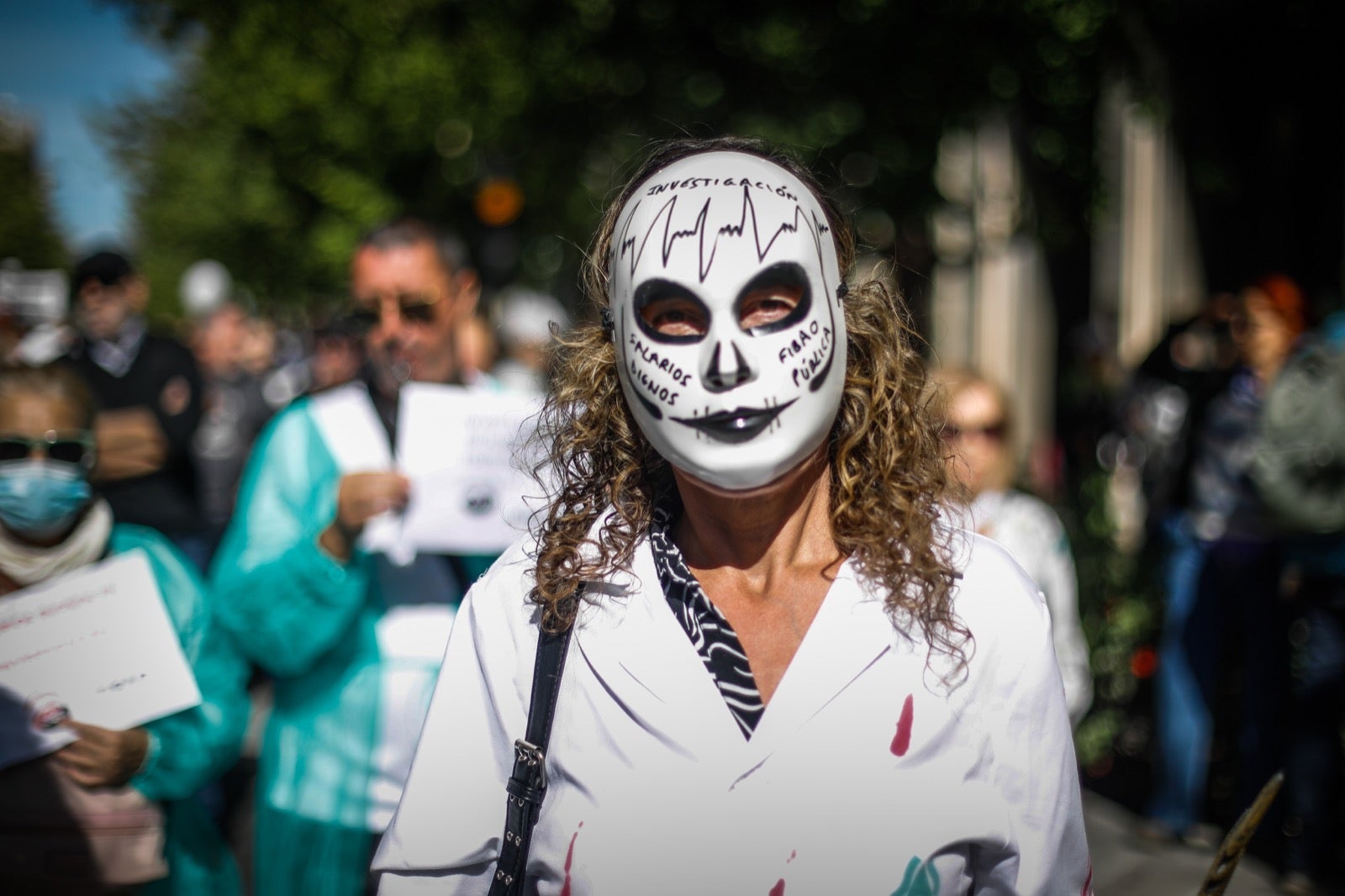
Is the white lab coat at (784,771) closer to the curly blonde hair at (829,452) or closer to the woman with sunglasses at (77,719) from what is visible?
the curly blonde hair at (829,452)

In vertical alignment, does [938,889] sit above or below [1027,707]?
below

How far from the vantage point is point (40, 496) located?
103 inches

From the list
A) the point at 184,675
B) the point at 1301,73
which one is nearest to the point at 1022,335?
the point at 1301,73

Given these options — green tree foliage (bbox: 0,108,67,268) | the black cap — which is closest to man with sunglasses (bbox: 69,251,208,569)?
the black cap

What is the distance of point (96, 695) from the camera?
2475 mm

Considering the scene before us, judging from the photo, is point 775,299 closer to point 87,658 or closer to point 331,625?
point 331,625

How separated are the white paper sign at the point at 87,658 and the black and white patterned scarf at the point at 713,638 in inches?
50.1

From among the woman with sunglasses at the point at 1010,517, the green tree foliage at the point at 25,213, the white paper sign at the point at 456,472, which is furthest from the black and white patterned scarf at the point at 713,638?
the green tree foliage at the point at 25,213

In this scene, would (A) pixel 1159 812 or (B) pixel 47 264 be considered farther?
(B) pixel 47 264

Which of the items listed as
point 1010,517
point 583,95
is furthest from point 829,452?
point 583,95

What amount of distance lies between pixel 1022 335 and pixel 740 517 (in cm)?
1336

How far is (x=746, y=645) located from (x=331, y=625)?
124 cm

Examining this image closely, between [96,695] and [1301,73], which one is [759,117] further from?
[96,695]

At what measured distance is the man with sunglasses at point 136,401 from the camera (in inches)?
207
